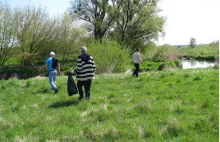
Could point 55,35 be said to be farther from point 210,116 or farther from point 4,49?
point 210,116

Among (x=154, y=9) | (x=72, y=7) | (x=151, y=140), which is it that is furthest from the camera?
(x=72, y=7)

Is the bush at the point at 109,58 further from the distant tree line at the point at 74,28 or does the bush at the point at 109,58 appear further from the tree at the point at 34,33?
the tree at the point at 34,33

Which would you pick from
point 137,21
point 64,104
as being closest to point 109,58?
point 137,21

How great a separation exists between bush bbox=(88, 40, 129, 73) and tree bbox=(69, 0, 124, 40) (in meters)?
13.9

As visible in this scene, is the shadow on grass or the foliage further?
the foliage

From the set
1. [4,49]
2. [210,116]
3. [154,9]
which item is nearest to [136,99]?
[210,116]

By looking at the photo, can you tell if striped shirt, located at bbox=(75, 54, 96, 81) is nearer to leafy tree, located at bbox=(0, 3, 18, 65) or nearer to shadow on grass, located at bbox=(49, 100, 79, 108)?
shadow on grass, located at bbox=(49, 100, 79, 108)

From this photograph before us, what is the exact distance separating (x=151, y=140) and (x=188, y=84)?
237 inches

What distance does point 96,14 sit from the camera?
38875 millimetres

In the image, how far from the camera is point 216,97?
717cm

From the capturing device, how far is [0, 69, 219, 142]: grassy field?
482 cm

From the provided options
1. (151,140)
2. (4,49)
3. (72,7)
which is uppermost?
(72,7)

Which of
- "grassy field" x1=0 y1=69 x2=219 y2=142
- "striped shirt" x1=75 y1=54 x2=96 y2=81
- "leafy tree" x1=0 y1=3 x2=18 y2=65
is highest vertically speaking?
"leafy tree" x1=0 y1=3 x2=18 y2=65

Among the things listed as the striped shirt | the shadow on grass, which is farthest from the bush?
the shadow on grass
